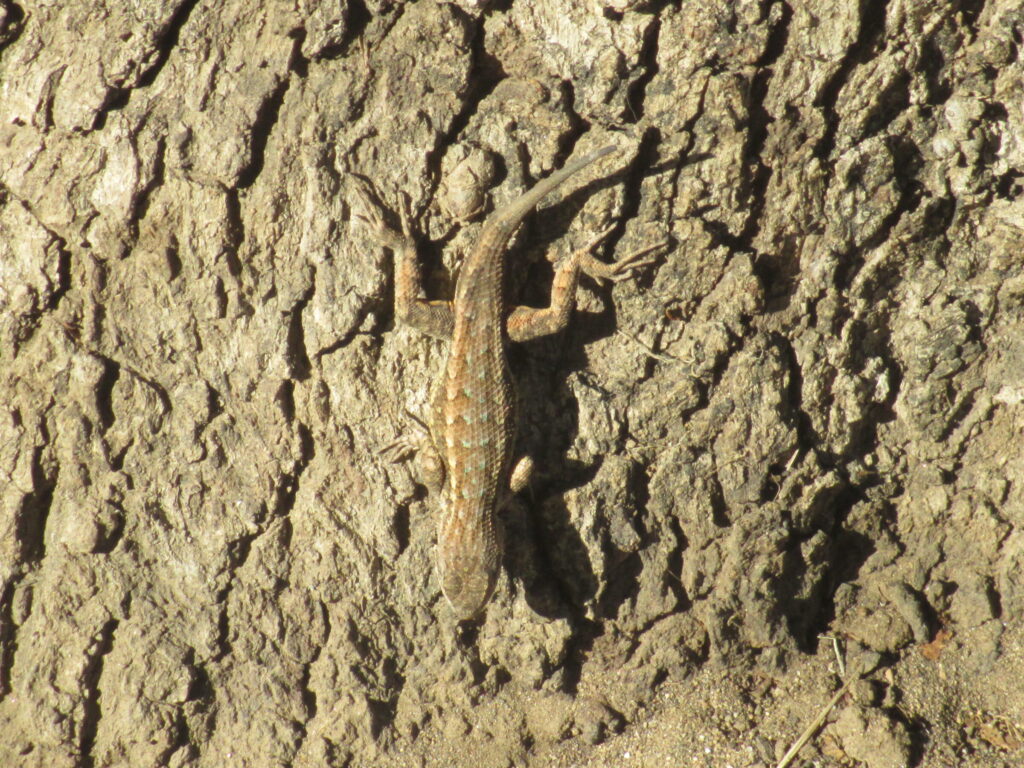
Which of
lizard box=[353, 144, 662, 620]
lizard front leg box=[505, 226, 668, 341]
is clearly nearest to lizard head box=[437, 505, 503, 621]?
lizard box=[353, 144, 662, 620]

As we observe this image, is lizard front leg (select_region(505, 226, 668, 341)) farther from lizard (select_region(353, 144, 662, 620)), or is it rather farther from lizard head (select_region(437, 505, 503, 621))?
lizard head (select_region(437, 505, 503, 621))

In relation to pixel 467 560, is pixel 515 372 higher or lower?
higher

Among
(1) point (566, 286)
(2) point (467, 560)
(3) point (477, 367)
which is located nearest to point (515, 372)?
(3) point (477, 367)

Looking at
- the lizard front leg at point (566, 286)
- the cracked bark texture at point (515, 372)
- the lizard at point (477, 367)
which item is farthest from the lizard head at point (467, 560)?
the lizard front leg at point (566, 286)

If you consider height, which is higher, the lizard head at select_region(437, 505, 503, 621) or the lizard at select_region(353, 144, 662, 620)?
the lizard at select_region(353, 144, 662, 620)

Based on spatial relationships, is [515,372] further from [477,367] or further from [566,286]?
[566,286]

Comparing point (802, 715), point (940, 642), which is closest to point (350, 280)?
point (802, 715)
